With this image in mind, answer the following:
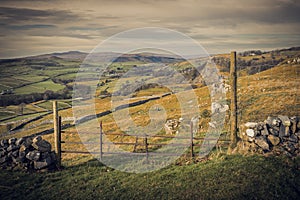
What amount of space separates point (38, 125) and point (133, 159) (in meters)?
44.1

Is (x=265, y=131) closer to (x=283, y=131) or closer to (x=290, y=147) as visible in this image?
(x=283, y=131)

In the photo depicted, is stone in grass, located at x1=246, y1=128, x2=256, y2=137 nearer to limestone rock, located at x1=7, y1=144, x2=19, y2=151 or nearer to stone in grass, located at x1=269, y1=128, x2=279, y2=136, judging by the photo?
stone in grass, located at x1=269, y1=128, x2=279, y2=136

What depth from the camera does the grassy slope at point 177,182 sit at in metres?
9.14

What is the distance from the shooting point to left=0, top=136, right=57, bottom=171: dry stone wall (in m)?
12.0

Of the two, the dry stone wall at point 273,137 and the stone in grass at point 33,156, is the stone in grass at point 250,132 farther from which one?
the stone in grass at point 33,156

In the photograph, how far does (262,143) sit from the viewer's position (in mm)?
11969

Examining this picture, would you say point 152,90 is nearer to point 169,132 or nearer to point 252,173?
point 169,132

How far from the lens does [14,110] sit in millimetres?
66875

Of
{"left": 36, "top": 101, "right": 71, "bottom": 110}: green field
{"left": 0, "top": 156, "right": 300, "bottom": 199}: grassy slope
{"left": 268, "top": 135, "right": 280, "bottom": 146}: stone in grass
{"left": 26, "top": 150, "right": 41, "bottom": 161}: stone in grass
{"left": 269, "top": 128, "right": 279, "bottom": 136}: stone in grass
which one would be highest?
{"left": 269, "top": 128, "right": 279, "bottom": 136}: stone in grass

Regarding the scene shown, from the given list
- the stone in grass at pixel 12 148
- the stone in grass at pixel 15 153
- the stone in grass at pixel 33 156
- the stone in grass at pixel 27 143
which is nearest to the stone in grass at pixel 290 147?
the stone in grass at pixel 33 156

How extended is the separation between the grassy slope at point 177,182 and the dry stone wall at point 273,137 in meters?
0.88

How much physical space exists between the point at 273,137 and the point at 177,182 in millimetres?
5259

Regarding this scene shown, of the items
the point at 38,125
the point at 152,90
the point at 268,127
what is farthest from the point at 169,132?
the point at 152,90

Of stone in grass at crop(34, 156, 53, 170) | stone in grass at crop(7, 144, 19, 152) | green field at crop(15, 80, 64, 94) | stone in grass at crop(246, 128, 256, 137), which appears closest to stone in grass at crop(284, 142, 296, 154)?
stone in grass at crop(246, 128, 256, 137)
